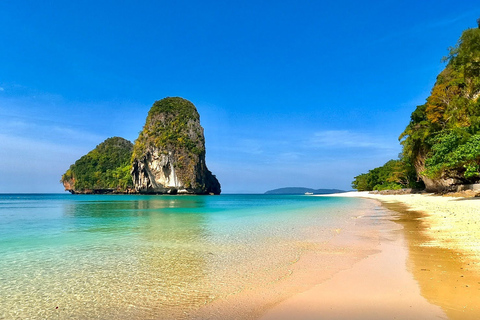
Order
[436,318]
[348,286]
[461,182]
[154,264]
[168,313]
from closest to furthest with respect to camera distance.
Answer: [436,318], [168,313], [348,286], [154,264], [461,182]

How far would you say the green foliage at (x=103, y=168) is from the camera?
124375 mm

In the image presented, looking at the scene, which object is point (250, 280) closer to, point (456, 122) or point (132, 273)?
point (132, 273)

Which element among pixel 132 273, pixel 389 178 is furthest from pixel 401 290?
pixel 389 178

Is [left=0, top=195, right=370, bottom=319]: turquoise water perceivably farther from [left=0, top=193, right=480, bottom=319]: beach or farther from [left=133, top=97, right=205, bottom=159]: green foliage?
[left=133, top=97, right=205, bottom=159]: green foliage

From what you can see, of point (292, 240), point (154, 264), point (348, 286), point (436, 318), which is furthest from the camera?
point (292, 240)

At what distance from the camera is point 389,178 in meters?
69.7

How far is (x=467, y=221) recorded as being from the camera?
33.6 ft

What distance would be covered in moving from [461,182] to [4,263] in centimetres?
3793

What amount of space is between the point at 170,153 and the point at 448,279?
99.6m

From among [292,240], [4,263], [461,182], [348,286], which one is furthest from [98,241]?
[461,182]

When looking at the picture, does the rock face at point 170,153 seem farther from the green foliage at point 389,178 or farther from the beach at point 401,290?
the beach at point 401,290

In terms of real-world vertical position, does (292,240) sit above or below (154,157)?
below

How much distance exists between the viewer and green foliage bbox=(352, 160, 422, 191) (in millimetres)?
54594

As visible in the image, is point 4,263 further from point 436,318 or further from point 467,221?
point 467,221
